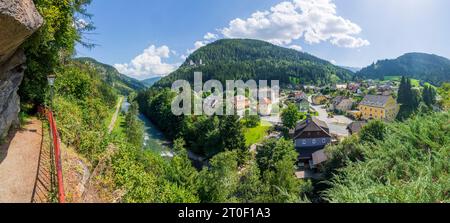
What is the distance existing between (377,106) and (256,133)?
30.5 meters

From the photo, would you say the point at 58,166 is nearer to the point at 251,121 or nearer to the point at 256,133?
the point at 256,133

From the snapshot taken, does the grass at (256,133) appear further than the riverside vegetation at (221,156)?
Yes

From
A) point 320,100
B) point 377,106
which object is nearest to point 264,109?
point 377,106

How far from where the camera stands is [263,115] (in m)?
70.3

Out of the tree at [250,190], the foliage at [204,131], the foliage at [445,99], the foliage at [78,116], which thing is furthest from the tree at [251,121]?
the foliage at [445,99]

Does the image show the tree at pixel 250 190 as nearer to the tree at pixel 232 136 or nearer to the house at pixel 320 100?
the tree at pixel 232 136

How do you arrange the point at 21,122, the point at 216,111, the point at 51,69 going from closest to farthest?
the point at 21,122, the point at 51,69, the point at 216,111

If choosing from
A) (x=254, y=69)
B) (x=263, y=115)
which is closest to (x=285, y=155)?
(x=263, y=115)

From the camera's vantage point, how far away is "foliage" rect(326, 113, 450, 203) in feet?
11.9

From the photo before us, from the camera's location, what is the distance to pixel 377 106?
62.1 metres

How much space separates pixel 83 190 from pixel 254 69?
166045 mm

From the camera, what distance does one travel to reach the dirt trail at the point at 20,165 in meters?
5.95

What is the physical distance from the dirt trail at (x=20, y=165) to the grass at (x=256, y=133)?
36.7 metres
